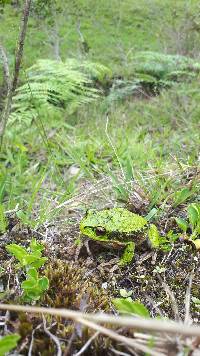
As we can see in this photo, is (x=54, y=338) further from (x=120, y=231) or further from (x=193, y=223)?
(x=193, y=223)

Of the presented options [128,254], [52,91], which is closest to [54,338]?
[128,254]

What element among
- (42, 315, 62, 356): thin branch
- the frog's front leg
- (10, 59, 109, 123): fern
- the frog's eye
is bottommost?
(42, 315, 62, 356): thin branch

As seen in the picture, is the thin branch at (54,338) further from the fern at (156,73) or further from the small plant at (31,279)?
the fern at (156,73)

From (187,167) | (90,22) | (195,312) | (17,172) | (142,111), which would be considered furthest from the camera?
(90,22)

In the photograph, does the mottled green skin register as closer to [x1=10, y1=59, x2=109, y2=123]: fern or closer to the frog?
the frog

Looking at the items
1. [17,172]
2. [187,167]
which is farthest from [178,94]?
[187,167]

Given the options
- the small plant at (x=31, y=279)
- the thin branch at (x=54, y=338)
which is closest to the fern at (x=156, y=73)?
the small plant at (x=31, y=279)

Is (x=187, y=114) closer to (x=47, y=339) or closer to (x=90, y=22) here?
(x=47, y=339)

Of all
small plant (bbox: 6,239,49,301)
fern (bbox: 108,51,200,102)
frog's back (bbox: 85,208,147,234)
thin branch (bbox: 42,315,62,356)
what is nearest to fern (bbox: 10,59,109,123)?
fern (bbox: 108,51,200,102)

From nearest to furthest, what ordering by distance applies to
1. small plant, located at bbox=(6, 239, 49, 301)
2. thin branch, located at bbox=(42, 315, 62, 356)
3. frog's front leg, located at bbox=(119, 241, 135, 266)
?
thin branch, located at bbox=(42, 315, 62, 356)
small plant, located at bbox=(6, 239, 49, 301)
frog's front leg, located at bbox=(119, 241, 135, 266)
